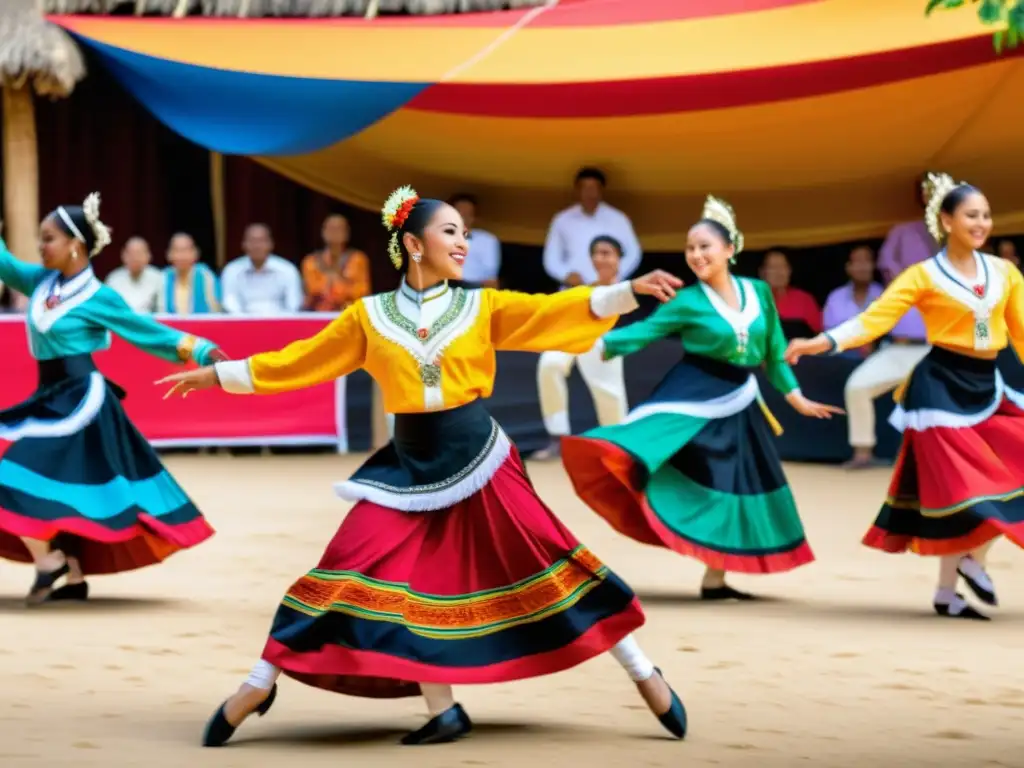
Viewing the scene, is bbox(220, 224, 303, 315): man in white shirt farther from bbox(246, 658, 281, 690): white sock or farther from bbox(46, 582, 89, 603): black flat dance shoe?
bbox(246, 658, 281, 690): white sock

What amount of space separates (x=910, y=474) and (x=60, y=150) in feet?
29.6

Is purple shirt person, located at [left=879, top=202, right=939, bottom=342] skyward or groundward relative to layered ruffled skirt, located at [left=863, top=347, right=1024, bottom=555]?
skyward

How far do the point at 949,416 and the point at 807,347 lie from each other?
61 centimetres

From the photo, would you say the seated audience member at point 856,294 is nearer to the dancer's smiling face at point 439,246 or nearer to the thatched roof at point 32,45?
the thatched roof at point 32,45

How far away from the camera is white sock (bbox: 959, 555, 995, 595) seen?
6957 mm

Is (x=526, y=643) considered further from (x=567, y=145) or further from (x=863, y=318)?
(x=567, y=145)

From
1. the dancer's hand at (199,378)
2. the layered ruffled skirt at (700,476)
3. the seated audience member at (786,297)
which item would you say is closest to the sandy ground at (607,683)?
the layered ruffled skirt at (700,476)

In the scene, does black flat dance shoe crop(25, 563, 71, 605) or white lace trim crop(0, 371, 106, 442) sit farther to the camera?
black flat dance shoe crop(25, 563, 71, 605)

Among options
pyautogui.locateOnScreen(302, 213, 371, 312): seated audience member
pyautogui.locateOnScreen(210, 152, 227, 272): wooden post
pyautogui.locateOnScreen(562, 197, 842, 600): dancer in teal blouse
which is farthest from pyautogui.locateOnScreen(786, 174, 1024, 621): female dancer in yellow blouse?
pyautogui.locateOnScreen(210, 152, 227, 272): wooden post

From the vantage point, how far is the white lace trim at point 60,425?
6.95 m

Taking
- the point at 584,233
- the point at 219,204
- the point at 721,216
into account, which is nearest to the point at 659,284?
the point at 721,216

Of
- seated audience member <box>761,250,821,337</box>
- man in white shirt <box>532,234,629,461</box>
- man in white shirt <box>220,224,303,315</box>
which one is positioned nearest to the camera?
man in white shirt <box>532,234,629,461</box>

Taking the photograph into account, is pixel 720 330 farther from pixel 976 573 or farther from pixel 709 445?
pixel 976 573

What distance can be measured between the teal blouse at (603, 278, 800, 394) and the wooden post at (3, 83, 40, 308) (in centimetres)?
698
